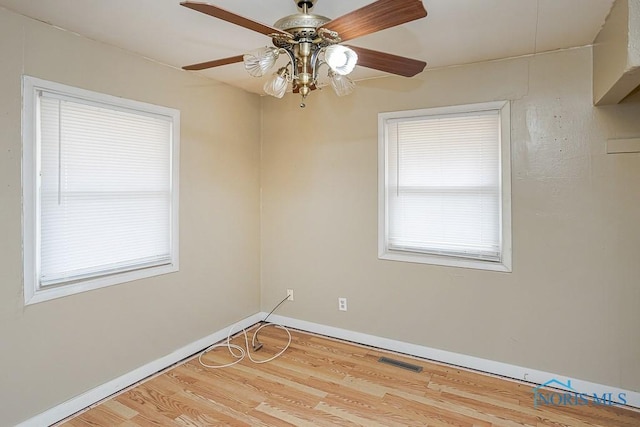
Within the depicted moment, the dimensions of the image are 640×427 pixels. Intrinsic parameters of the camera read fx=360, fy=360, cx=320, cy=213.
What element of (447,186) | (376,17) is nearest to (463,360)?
(447,186)

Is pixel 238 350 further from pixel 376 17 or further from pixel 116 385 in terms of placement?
pixel 376 17

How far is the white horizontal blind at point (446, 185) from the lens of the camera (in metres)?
2.80

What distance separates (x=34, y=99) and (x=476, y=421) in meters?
3.29

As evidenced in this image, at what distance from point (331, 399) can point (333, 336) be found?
101cm

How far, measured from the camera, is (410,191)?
10.2 ft

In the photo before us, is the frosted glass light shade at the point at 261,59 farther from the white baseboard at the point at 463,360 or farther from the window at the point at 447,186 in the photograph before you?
the white baseboard at the point at 463,360

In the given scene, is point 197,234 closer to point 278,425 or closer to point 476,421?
point 278,425

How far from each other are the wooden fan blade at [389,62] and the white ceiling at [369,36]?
36cm

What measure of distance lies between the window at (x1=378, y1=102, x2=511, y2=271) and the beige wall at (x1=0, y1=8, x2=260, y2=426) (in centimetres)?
143

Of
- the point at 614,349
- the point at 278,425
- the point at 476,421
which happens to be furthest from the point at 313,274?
the point at 614,349

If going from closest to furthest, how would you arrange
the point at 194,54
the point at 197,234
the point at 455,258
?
the point at 194,54, the point at 455,258, the point at 197,234

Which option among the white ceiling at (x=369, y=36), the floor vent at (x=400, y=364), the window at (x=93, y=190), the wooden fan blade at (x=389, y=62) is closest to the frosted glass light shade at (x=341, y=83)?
the wooden fan blade at (x=389, y=62)

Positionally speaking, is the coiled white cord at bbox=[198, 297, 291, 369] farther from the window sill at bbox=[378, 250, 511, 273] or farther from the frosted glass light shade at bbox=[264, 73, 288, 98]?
the frosted glass light shade at bbox=[264, 73, 288, 98]

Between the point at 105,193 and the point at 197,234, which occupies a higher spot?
the point at 105,193
